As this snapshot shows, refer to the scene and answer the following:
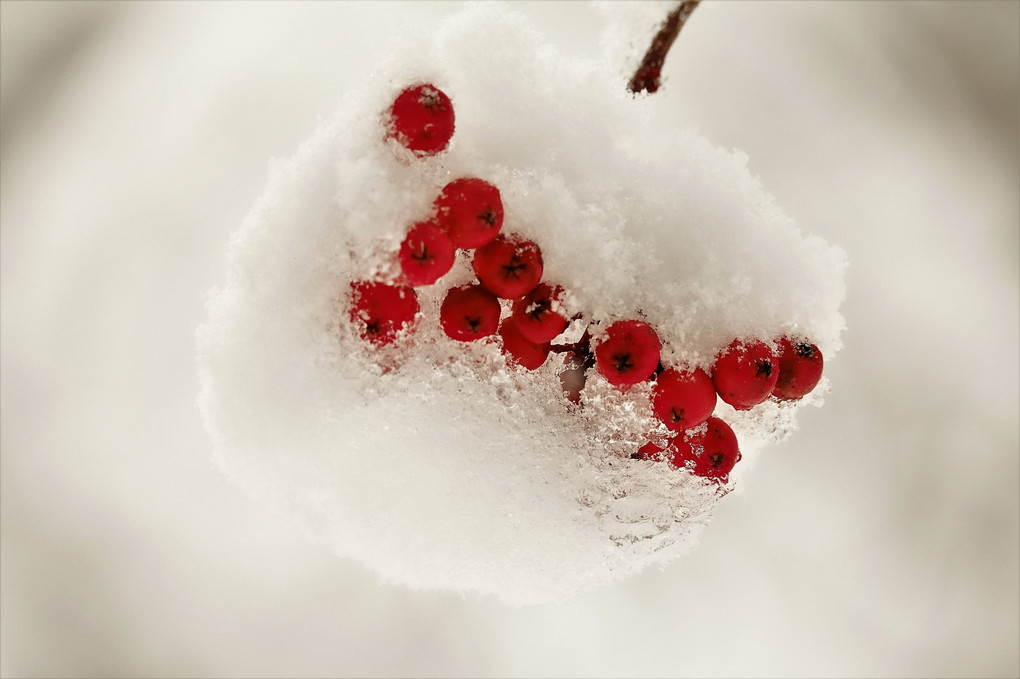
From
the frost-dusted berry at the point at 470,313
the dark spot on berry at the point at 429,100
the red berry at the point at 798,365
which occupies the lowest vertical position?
the frost-dusted berry at the point at 470,313

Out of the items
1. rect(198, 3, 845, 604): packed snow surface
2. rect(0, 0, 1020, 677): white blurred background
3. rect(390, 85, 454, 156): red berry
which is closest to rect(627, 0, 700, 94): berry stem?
rect(198, 3, 845, 604): packed snow surface

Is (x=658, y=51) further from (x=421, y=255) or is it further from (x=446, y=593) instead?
(x=446, y=593)

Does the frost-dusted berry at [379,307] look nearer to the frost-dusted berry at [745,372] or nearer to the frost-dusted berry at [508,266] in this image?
the frost-dusted berry at [508,266]

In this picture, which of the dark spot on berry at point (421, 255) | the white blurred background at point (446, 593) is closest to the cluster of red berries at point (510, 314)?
the dark spot on berry at point (421, 255)

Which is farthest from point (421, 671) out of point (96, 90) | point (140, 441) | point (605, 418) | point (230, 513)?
point (96, 90)

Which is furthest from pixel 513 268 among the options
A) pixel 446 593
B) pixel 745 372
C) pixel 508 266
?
pixel 446 593
